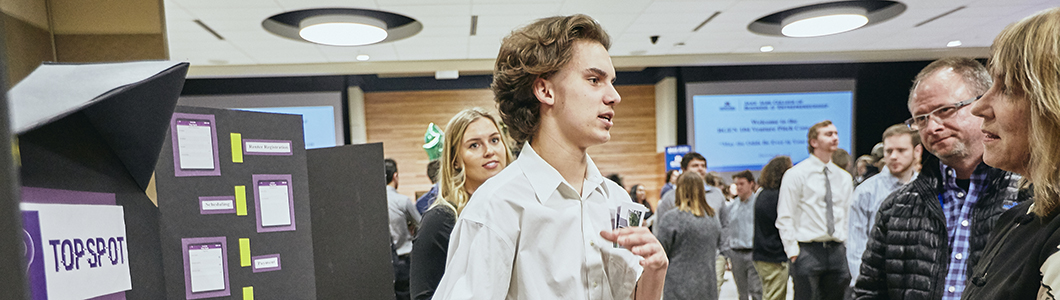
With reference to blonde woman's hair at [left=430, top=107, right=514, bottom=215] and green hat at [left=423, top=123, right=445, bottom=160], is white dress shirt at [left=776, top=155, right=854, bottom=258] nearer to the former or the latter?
green hat at [left=423, top=123, right=445, bottom=160]

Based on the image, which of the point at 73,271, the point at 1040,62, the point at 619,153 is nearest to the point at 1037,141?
the point at 1040,62

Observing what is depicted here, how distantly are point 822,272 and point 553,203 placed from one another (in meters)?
3.71

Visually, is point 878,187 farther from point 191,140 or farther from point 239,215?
point 191,140

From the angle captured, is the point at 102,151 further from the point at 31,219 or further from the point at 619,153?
the point at 619,153

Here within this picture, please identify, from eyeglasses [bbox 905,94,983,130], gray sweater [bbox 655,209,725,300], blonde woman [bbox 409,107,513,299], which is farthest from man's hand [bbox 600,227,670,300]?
gray sweater [bbox 655,209,725,300]

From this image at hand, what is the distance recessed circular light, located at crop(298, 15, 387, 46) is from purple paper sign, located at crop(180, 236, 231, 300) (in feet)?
18.5

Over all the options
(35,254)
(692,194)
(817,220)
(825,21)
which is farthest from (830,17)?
(35,254)

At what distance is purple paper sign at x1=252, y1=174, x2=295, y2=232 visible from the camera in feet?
5.37

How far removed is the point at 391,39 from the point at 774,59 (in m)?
6.35

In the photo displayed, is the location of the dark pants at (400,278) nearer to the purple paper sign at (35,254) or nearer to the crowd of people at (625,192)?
the crowd of people at (625,192)

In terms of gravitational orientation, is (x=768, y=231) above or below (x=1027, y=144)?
below

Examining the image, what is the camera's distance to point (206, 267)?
1.53 metres

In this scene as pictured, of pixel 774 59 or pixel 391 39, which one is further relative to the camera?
pixel 774 59

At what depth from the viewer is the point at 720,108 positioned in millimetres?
10281
